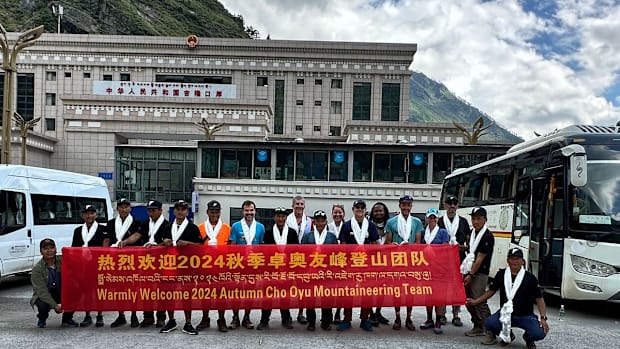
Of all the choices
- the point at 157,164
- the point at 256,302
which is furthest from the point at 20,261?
the point at 157,164

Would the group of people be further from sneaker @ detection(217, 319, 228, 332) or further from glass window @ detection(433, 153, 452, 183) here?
glass window @ detection(433, 153, 452, 183)

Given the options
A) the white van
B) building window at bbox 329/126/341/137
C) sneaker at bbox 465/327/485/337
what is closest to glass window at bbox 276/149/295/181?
the white van

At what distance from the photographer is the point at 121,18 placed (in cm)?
7481

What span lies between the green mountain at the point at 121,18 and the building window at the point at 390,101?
123ft

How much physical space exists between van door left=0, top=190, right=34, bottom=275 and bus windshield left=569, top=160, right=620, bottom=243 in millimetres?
10755

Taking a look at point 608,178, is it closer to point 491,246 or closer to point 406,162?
point 491,246

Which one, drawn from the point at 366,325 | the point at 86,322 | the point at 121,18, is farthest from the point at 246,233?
the point at 121,18

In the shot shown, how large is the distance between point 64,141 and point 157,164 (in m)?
7.27

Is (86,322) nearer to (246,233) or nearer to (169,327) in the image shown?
(169,327)

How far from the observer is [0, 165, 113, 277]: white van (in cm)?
1142

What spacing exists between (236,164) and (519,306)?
2341 centimetres

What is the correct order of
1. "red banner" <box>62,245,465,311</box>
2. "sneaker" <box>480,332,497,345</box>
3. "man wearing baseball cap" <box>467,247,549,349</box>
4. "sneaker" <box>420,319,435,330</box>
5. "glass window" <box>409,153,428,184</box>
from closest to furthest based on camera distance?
"man wearing baseball cap" <box>467,247,549,349</box>, "sneaker" <box>480,332,497,345</box>, "red banner" <box>62,245,465,311</box>, "sneaker" <box>420,319,435,330</box>, "glass window" <box>409,153,428,184</box>

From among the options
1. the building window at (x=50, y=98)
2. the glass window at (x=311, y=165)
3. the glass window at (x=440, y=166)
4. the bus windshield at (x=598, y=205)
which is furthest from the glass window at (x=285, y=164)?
the building window at (x=50, y=98)

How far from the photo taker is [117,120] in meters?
40.0
